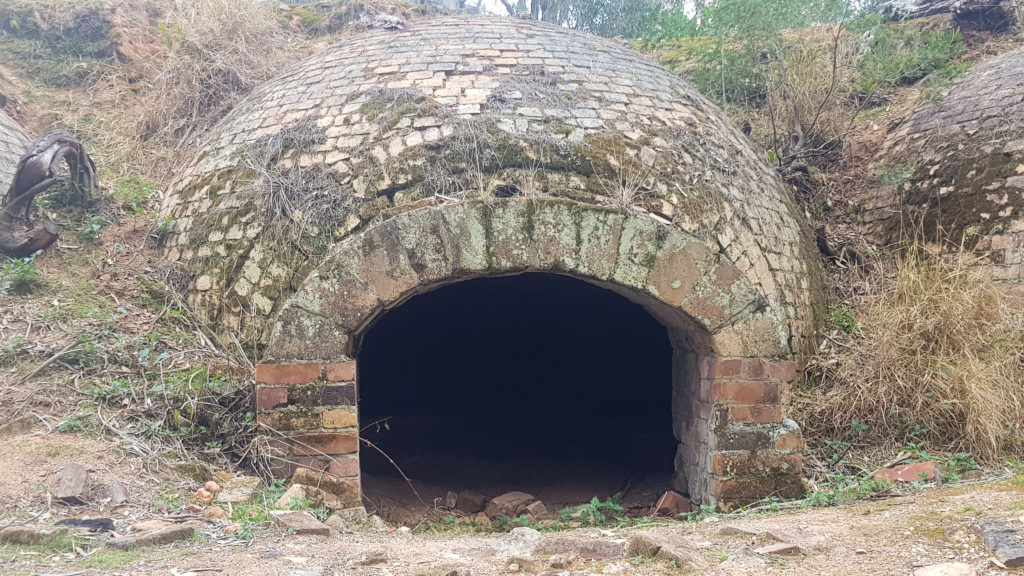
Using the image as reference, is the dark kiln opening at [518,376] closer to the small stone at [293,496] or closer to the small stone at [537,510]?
the small stone at [537,510]

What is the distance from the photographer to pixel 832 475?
4.43 m

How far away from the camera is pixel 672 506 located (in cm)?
435

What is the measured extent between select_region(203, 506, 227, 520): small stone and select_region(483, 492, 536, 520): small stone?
1.92 meters

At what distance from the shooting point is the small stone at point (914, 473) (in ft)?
13.4

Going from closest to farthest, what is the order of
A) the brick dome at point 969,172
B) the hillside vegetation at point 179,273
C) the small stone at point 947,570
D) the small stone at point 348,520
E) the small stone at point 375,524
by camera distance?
the small stone at point 947,570 → the small stone at point 348,520 → the small stone at point 375,524 → the hillside vegetation at point 179,273 → the brick dome at point 969,172

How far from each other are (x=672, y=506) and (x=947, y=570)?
2082mm

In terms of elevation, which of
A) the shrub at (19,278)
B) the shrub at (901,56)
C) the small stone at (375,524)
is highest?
the shrub at (901,56)

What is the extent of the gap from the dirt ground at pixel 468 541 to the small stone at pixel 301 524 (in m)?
0.04

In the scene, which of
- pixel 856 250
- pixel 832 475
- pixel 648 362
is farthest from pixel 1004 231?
pixel 648 362

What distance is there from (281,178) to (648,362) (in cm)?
406

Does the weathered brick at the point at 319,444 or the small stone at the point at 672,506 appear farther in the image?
the small stone at the point at 672,506

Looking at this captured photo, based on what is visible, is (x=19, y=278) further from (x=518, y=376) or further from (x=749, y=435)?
(x=749, y=435)

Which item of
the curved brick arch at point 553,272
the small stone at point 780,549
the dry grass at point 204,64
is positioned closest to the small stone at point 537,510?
the curved brick arch at point 553,272

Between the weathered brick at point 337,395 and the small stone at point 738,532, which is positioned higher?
the weathered brick at point 337,395
